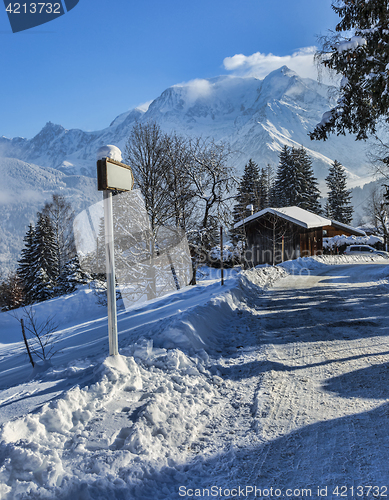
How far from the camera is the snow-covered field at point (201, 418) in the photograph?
7.63 feet

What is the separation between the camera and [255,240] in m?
31.1

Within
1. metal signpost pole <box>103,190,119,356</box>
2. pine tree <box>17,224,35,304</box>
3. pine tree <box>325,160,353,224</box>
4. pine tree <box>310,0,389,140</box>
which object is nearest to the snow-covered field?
metal signpost pole <box>103,190,119,356</box>

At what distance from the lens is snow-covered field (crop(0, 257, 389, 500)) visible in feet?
7.63

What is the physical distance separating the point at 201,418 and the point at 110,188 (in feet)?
8.75

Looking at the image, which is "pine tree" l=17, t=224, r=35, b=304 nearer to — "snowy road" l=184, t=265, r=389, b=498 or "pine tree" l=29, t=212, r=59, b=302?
"pine tree" l=29, t=212, r=59, b=302

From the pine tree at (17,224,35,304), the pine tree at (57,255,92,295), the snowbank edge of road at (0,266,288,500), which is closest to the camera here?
the snowbank edge of road at (0,266,288,500)

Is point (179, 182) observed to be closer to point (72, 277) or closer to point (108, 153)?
point (108, 153)

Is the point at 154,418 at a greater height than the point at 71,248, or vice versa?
the point at 71,248

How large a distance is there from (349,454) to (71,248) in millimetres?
32555

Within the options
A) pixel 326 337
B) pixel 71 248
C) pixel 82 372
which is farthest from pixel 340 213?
pixel 82 372

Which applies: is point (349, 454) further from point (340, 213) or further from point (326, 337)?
point (340, 213)
